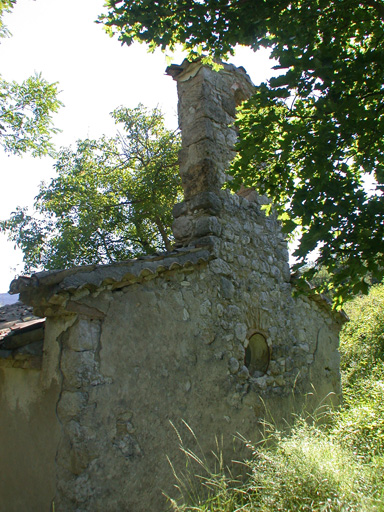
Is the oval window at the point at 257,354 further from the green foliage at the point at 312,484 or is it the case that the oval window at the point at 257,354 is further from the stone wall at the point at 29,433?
the stone wall at the point at 29,433

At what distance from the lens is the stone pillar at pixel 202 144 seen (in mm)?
5469

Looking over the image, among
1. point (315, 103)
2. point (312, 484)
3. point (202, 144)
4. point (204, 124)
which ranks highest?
point (204, 124)

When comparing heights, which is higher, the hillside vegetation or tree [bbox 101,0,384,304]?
tree [bbox 101,0,384,304]

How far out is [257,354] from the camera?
5.70 metres

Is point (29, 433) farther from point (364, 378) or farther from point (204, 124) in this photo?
point (364, 378)

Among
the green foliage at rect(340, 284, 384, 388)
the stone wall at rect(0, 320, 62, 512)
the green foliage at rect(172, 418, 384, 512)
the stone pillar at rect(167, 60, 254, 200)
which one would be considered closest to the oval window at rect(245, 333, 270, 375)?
the green foliage at rect(172, 418, 384, 512)

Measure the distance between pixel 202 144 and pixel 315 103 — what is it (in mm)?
2308

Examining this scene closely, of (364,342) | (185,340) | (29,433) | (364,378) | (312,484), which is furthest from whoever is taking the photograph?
(364,342)

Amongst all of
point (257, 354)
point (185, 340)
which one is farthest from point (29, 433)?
point (257, 354)

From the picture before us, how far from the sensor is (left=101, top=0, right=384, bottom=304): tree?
342 cm

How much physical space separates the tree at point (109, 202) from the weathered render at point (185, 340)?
456 centimetres

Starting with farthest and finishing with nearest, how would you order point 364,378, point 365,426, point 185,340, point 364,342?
point 364,342
point 364,378
point 365,426
point 185,340

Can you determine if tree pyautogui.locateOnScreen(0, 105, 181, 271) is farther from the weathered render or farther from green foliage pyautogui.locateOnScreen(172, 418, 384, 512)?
green foliage pyautogui.locateOnScreen(172, 418, 384, 512)

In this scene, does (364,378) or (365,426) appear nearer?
(365,426)
